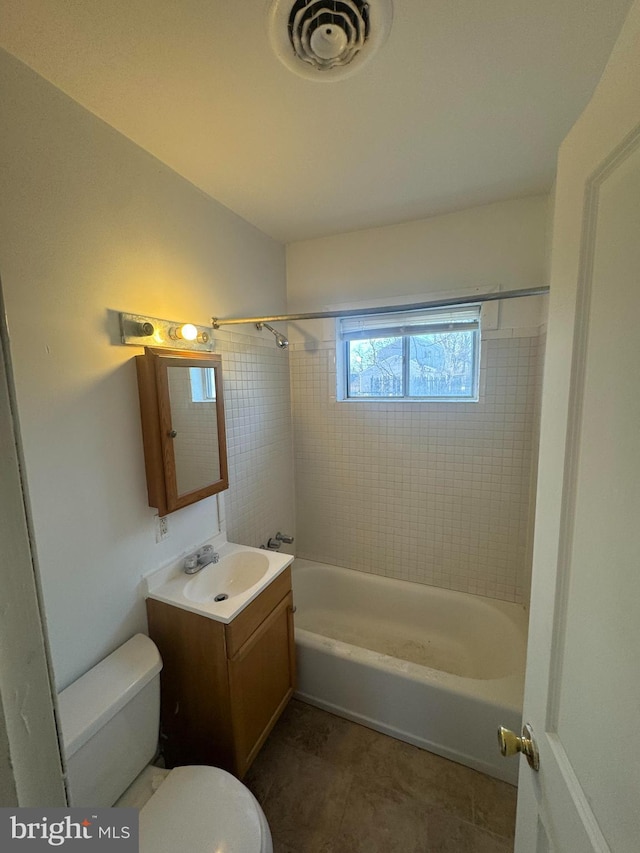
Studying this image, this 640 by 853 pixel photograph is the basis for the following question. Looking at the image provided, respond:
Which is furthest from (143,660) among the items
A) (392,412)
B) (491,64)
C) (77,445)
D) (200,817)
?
(491,64)

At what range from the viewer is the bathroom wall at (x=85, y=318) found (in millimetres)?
983

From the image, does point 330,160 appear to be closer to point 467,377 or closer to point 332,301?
point 332,301

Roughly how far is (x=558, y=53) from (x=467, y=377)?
1.37 m

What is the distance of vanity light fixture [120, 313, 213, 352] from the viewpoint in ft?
4.20

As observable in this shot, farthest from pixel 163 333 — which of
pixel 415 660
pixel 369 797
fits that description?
pixel 415 660

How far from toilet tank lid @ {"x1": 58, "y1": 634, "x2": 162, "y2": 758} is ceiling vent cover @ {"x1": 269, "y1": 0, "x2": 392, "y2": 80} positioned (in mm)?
1908

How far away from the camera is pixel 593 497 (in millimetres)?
505

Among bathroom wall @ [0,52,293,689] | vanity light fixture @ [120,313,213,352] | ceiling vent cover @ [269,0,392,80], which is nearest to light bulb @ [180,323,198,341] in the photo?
vanity light fixture @ [120,313,213,352]

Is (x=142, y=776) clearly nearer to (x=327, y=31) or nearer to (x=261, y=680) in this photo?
(x=261, y=680)

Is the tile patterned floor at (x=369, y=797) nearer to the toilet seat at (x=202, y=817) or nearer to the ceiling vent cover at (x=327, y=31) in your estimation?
the toilet seat at (x=202, y=817)

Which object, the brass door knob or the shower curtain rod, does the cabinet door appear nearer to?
the brass door knob

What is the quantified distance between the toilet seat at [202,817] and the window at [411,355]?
192cm

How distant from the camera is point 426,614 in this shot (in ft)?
7.23

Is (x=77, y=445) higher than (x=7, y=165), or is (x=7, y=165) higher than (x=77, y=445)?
(x=7, y=165)
